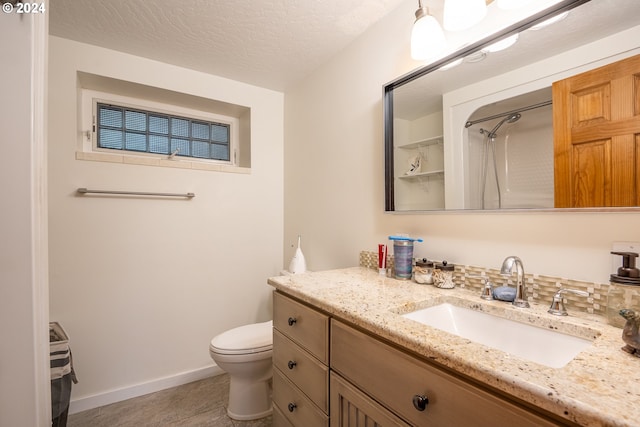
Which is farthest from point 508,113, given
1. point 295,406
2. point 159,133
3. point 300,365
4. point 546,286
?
point 159,133

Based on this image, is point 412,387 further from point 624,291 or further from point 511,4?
point 511,4

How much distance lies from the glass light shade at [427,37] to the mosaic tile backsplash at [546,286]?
911mm

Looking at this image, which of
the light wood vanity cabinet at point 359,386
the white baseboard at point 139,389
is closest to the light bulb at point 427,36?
the light wood vanity cabinet at point 359,386

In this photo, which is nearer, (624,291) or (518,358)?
(518,358)

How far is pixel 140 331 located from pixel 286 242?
1174mm

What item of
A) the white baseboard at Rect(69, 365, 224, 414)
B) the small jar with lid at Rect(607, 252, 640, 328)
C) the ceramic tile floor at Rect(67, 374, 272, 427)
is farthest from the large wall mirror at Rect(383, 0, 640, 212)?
the white baseboard at Rect(69, 365, 224, 414)

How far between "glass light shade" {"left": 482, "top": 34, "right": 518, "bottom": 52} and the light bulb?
19 centimetres

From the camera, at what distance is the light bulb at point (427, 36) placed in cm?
120

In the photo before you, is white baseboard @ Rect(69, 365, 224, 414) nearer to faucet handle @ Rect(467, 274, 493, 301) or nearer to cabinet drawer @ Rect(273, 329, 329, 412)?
cabinet drawer @ Rect(273, 329, 329, 412)

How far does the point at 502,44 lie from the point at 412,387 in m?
1.18

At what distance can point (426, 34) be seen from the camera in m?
1.21

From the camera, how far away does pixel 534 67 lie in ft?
3.27

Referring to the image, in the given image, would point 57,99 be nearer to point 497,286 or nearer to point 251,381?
point 251,381

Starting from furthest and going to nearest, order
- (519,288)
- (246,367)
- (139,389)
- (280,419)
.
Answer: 1. (139,389)
2. (246,367)
3. (280,419)
4. (519,288)
